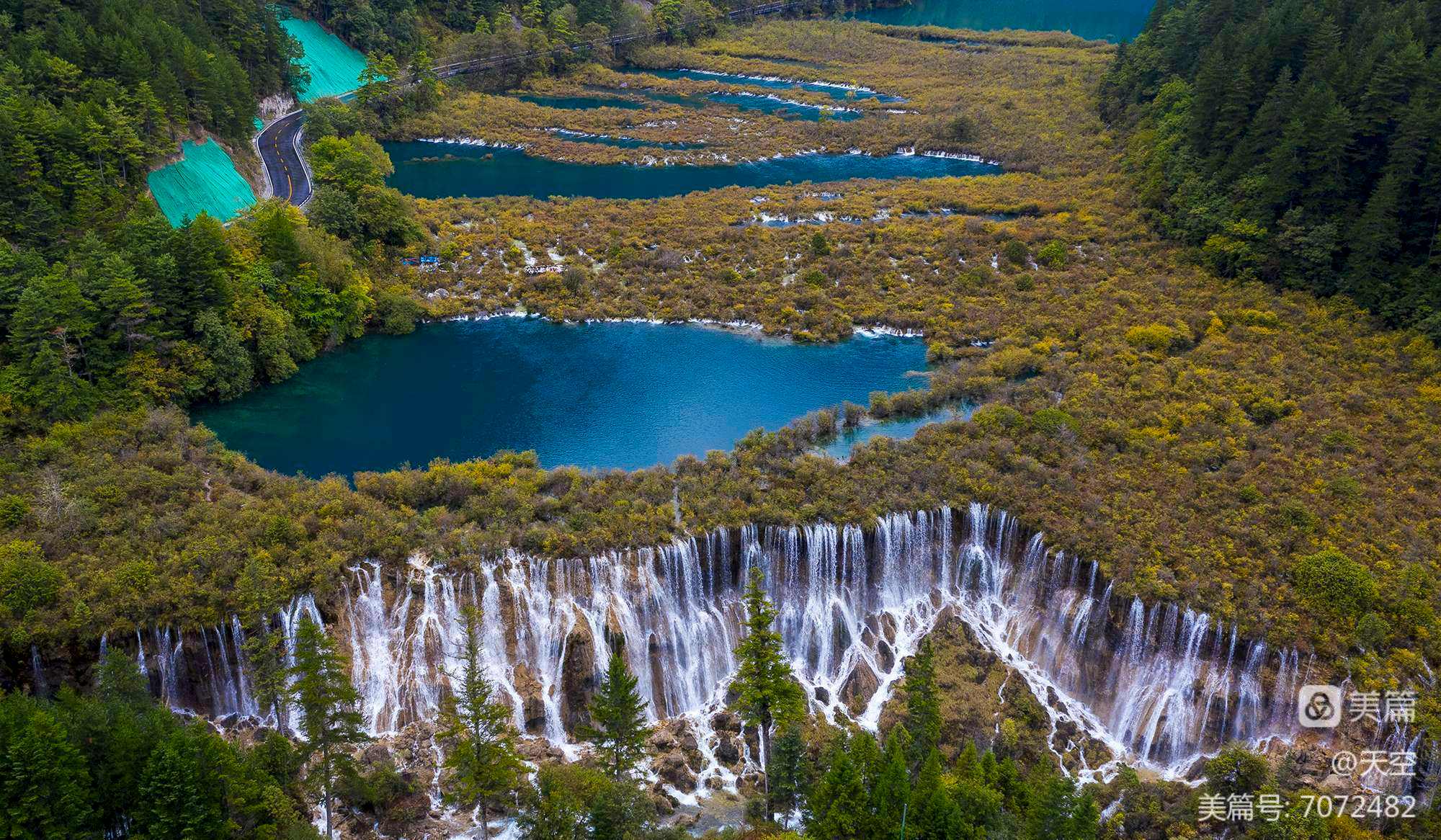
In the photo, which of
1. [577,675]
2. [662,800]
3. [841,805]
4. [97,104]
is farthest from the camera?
[97,104]

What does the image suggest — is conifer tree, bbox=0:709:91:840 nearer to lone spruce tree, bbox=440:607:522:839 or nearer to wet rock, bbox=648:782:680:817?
Answer: lone spruce tree, bbox=440:607:522:839

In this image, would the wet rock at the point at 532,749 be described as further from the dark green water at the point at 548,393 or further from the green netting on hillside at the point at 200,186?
the green netting on hillside at the point at 200,186

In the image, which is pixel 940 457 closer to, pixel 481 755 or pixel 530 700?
pixel 530 700

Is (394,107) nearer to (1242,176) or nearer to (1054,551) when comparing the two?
(1242,176)

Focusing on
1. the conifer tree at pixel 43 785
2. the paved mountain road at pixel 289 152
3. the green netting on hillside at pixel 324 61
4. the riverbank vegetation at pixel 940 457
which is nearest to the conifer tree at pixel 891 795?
the riverbank vegetation at pixel 940 457

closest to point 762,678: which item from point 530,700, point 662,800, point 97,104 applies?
point 662,800

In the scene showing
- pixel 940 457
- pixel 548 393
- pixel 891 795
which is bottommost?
pixel 891 795

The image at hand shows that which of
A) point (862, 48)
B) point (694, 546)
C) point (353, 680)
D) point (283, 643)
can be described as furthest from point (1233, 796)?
point (862, 48)

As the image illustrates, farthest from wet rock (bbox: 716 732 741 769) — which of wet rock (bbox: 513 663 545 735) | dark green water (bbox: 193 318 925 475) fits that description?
dark green water (bbox: 193 318 925 475)
